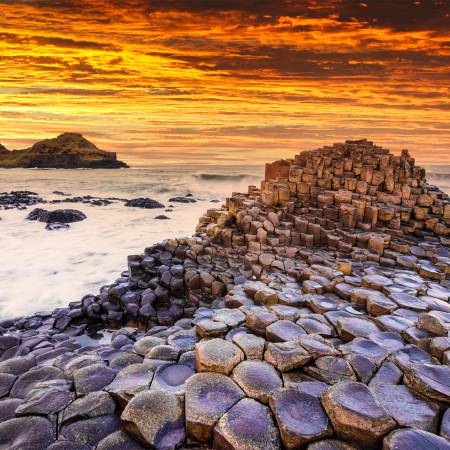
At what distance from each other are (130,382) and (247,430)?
1.45 metres

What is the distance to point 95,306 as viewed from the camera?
8.27m

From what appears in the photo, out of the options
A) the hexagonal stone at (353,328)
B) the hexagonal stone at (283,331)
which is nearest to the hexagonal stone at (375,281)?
the hexagonal stone at (353,328)

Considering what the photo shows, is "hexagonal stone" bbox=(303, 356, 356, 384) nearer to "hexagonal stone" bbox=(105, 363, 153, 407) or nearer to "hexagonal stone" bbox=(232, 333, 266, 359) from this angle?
"hexagonal stone" bbox=(232, 333, 266, 359)

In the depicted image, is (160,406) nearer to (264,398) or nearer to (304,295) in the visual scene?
(264,398)

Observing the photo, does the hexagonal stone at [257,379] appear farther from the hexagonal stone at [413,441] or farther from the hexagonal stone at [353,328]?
the hexagonal stone at [353,328]

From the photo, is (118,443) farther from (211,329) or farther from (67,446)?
(211,329)

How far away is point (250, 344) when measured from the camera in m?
3.99

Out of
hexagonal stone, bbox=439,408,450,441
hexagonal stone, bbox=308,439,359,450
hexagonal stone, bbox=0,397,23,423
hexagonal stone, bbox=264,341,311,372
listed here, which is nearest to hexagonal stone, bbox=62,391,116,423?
hexagonal stone, bbox=0,397,23,423

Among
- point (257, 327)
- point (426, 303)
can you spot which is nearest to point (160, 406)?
point (257, 327)

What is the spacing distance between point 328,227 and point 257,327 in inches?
199

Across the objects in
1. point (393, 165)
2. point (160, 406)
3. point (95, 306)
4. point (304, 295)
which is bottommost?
point (95, 306)

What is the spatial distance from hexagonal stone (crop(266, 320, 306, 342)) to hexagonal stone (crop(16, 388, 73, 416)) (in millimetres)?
2401

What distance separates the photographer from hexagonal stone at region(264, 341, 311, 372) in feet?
11.9

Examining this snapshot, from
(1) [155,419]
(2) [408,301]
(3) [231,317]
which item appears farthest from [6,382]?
(2) [408,301]
